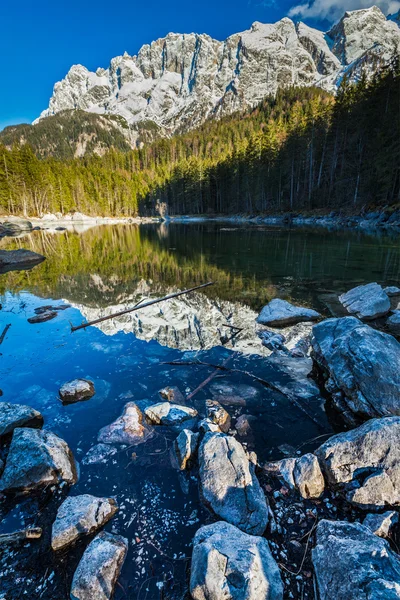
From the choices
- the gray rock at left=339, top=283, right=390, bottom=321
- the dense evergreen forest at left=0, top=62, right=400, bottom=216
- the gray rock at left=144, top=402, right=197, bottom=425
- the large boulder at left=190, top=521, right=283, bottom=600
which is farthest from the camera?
the dense evergreen forest at left=0, top=62, right=400, bottom=216

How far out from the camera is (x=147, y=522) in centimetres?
373

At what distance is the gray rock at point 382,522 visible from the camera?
328 cm

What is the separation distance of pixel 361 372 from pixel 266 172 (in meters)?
64.4

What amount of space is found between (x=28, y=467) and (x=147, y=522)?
203 centimetres

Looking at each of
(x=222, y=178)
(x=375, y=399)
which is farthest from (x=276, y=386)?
(x=222, y=178)

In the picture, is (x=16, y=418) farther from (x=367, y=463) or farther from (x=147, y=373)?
(x=367, y=463)

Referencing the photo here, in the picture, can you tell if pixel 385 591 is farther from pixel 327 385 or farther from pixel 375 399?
pixel 327 385

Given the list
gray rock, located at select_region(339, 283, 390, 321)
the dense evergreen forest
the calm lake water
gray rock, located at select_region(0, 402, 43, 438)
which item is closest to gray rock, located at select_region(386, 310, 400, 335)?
gray rock, located at select_region(339, 283, 390, 321)

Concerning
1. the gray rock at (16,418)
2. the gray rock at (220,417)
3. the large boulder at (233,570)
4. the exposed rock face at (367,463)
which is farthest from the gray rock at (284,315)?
the large boulder at (233,570)

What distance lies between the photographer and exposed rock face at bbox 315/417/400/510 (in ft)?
12.1

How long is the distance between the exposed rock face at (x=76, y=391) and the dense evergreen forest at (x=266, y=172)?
40385 mm

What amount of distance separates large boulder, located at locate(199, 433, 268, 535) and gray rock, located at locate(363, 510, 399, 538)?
126 centimetres

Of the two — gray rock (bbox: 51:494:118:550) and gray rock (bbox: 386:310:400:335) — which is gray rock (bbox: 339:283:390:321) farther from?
gray rock (bbox: 51:494:118:550)

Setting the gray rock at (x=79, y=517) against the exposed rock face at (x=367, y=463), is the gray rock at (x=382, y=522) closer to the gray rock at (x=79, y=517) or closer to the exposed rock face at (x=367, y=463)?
the exposed rock face at (x=367, y=463)
